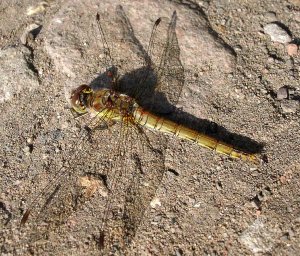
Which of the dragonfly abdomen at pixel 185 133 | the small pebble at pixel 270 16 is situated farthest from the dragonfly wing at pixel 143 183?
the small pebble at pixel 270 16

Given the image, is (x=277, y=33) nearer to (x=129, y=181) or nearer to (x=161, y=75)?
(x=161, y=75)

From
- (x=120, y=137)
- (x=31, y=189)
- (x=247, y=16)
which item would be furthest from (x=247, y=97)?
(x=31, y=189)

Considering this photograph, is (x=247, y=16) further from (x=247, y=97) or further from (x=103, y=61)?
(x=103, y=61)

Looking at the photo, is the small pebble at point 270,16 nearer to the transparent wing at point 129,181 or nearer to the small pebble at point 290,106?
the small pebble at point 290,106

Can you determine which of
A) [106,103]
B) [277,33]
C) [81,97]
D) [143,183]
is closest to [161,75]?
[106,103]

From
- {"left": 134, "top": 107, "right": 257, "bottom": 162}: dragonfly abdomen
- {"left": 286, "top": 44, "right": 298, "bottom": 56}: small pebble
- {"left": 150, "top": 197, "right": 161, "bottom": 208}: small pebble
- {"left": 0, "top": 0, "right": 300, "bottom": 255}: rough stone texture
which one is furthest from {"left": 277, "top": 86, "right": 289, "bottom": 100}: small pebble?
{"left": 150, "top": 197, "right": 161, "bottom": 208}: small pebble

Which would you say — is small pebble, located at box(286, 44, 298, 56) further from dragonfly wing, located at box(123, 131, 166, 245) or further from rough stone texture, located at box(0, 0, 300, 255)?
Answer: dragonfly wing, located at box(123, 131, 166, 245)
